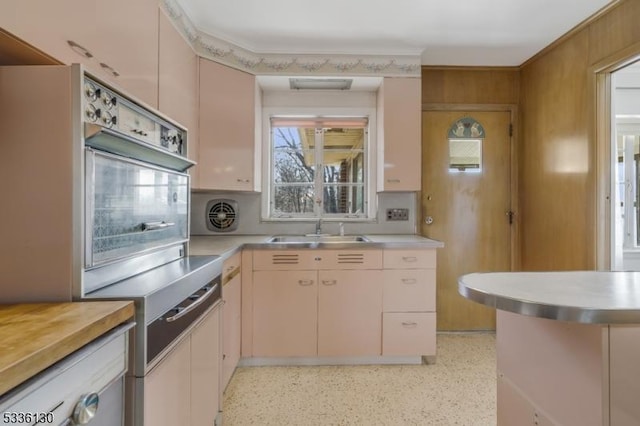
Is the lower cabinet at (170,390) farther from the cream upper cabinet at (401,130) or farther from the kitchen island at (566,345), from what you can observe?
the cream upper cabinet at (401,130)

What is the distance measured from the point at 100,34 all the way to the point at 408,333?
96.8 inches

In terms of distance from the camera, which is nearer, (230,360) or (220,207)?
(230,360)

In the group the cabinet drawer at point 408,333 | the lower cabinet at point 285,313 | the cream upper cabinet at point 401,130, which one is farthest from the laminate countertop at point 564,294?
the cream upper cabinet at point 401,130

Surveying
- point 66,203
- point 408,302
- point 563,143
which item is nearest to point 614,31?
point 563,143

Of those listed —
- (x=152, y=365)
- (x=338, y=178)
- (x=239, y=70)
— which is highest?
(x=239, y=70)

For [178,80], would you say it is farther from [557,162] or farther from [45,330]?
[557,162]

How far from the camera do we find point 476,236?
300 centimetres

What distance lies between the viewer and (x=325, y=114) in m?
2.99

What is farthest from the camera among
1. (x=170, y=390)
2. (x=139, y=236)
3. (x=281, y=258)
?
(x=281, y=258)

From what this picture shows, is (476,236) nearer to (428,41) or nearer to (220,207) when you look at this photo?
(428,41)

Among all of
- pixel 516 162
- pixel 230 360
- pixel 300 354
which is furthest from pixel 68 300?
pixel 516 162

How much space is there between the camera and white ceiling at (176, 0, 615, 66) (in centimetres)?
208

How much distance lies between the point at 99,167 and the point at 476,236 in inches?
118

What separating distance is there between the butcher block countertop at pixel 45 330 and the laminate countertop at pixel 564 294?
3.44 feet
